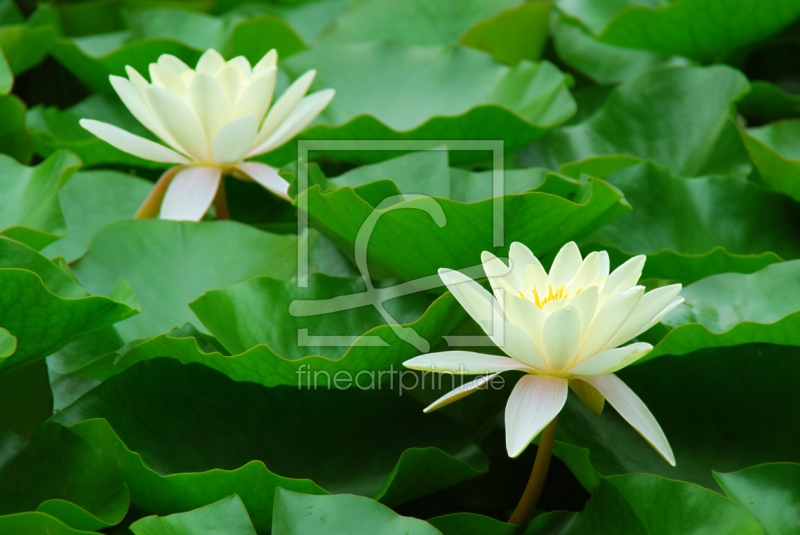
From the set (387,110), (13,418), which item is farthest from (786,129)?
(13,418)

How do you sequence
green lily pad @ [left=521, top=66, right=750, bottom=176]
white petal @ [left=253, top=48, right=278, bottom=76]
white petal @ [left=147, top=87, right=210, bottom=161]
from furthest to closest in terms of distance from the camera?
green lily pad @ [left=521, top=66, right=750, bottom=176], white petal @ [left=253, top=48, right=278, bottom=76], white petal @ [left=147, top=87, right=210, bottom=161]

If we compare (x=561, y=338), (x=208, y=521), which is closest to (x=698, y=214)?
(x=561, y=338)

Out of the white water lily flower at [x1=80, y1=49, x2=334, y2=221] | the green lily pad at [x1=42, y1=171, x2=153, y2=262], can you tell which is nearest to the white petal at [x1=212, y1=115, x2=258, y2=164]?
the white water lily flower at [x1=80, y1=49, x2=334, y2=221]

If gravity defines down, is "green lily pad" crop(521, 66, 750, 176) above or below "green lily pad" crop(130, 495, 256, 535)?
above

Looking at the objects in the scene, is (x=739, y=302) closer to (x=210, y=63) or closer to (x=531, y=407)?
(x=531, y=407)

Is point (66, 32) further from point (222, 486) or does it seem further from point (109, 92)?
point (222, 486)

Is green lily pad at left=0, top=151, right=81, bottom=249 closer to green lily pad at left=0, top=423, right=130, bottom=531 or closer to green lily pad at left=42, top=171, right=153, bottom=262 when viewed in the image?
green lily pad at left=42, top=171, right=153, bottom=262

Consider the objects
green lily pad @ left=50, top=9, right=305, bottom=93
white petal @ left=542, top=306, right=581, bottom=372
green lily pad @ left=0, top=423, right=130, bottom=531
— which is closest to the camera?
white petal @ left=542, top=306, right=581, bottom=372
